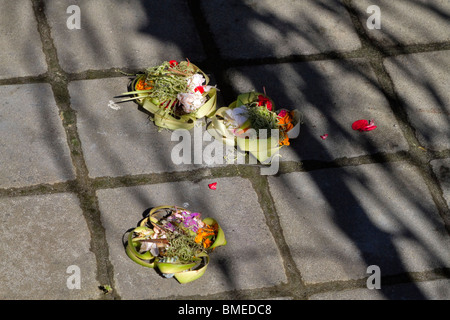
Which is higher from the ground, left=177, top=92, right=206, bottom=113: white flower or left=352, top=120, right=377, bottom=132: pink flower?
left=177, top=92, right=206, bottom=113: white flower

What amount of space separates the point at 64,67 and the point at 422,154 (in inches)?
79.2

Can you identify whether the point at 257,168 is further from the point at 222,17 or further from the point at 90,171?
the point at 222,17

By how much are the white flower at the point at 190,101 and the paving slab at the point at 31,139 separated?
0.64 meters

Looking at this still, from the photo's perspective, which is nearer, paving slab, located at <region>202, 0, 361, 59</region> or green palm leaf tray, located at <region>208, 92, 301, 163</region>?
green palm leaf tray, located at <region>208, 92, 301, 163</region>

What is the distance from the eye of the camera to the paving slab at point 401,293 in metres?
3.24

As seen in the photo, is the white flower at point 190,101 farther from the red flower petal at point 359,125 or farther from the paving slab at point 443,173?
the paving slab at point 443,173

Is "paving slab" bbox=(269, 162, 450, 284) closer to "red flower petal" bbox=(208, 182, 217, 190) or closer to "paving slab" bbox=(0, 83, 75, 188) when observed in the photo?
"red flower petal" bbox=(208, 182, 217, 190)

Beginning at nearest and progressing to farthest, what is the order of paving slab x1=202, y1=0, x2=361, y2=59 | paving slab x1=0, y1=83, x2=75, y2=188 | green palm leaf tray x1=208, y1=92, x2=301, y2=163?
1. paving slab x1=0, y1=83, x2=75, y2=188
2. green palm leaf tray x1=208, y1=92, x2=301, y2=163
3. paving slab x1=202, y1=0, x2=361, y2=59

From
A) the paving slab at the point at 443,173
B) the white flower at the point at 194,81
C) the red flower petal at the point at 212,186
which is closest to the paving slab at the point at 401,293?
the paving slab at the point at 443,173

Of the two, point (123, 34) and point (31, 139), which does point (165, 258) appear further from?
point (123, 34)

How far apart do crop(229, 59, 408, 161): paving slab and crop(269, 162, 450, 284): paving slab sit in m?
0.14

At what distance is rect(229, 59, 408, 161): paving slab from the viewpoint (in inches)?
148

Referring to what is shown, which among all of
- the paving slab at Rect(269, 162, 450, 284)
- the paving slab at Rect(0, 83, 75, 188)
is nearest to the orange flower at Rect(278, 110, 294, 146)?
the paving slab at Rect(269, 162, 450, 284)

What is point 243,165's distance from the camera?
363cm
